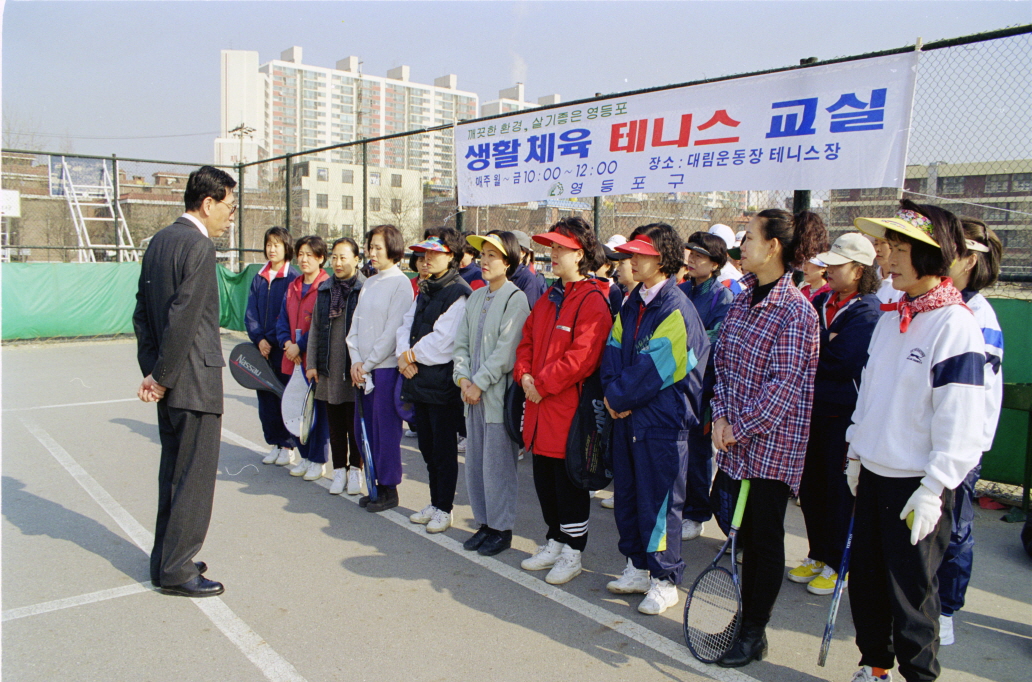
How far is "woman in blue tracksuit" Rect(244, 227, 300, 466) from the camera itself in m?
5.96

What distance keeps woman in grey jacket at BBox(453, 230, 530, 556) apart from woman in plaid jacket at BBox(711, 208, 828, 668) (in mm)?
1406

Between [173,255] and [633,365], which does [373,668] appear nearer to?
[633,365]

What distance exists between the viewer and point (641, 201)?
22.2 ft

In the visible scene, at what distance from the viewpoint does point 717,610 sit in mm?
3014

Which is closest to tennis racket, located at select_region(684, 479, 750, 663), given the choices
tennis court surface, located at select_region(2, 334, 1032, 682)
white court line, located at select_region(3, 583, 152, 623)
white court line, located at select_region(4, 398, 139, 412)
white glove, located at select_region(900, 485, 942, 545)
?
tennis court surface, located at select_region(2, 334, 1032, 682)

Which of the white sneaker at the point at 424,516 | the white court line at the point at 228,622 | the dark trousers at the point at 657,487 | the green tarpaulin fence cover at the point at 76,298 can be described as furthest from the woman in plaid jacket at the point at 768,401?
the green tarpaulin fence cover at the point at 76,298

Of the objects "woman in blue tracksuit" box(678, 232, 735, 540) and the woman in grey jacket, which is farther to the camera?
"woman in blue tracksuit" box(678, 232, 735, 540)

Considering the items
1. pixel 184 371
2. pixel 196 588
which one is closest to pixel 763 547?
pixel 196 588

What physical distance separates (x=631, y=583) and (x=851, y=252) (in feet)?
6.74

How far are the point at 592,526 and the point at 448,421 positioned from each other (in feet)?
4.09

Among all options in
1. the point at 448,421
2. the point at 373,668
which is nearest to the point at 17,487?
the point at 448,421

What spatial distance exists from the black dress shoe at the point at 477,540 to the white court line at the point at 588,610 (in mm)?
37

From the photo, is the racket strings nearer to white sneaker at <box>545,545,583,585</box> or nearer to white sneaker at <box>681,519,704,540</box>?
white sneaker at <box>545,545,583,585</box>

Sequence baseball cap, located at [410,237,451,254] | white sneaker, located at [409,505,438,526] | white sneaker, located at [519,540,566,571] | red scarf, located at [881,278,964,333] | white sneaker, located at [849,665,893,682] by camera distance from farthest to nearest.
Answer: white sneaker, located at [409,505,438,526] < baseball cap, located at [410,237,451,254] < white sneaker, located at [519,540,566,571] < white sneaker, located at [849,665,893,682] < red scarf, located at [881,278,964,333]
